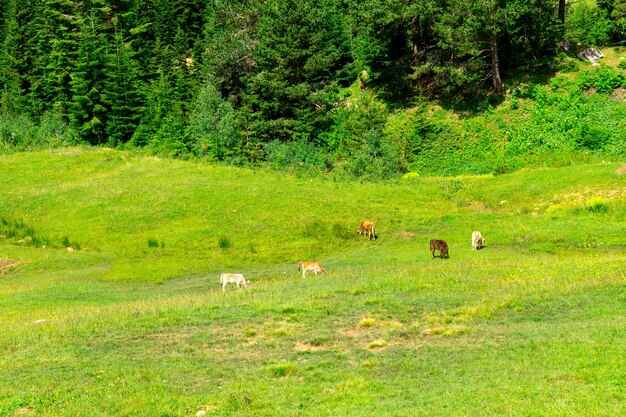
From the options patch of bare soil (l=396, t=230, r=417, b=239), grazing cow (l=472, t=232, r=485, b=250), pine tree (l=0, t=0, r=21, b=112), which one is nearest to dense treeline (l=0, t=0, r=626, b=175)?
pine tree (l=0, t=0, r=21, b=112)

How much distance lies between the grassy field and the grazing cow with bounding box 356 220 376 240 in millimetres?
750

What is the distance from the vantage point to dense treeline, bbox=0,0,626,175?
76000mm

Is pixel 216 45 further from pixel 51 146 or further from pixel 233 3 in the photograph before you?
A: pixel 51 146

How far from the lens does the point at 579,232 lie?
1527 inches

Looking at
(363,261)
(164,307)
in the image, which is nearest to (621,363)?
(164,307)

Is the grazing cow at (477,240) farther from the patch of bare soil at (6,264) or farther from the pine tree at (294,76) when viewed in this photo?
the pine tree at (294,76)

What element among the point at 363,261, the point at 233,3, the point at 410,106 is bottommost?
the point at 363,261

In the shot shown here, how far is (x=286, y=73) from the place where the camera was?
89812 millimetres

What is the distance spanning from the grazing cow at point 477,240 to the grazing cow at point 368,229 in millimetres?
9069

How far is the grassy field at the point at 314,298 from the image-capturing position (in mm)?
15828

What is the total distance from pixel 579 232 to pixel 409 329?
2204cm

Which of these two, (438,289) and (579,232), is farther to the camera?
(579,232)

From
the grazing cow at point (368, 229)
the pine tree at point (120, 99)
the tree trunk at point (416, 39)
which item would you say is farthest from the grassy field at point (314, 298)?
the pine tree at point (120, 99)

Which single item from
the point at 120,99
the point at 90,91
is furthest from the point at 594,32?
the point at 90,91
